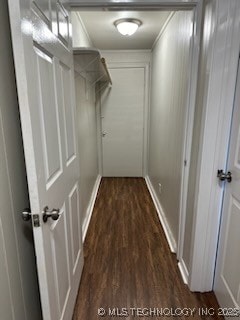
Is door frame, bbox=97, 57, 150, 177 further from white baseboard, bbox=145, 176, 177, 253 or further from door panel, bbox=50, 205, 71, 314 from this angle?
door panel, bbox=50, 205, 71, 314

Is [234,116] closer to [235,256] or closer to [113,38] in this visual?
[235,256]

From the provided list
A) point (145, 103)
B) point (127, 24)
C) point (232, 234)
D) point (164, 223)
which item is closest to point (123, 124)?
point (145, 103)

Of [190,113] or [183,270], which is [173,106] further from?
[183,270]

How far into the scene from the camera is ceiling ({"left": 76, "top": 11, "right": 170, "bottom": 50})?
2.21 meters

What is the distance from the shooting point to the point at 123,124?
3988 millimetres

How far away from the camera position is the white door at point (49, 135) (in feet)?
2.50

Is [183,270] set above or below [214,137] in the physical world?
below

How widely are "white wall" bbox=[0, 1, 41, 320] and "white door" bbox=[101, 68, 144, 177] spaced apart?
3.08 metres

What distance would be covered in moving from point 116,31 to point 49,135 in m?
2.32

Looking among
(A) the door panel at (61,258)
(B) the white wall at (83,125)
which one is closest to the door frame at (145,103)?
(B) the white wall at (83,125)

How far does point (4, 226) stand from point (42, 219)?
14 centimetres

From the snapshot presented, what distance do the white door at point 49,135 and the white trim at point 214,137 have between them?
2.84 ft

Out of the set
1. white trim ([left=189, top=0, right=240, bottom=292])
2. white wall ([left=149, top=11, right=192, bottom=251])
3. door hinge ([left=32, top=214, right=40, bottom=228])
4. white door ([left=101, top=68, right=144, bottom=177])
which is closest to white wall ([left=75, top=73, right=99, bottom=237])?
white wall ([left=149, top=11, right=192, bottom=251])

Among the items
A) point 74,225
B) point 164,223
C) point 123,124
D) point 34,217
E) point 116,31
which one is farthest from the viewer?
point 123,124
